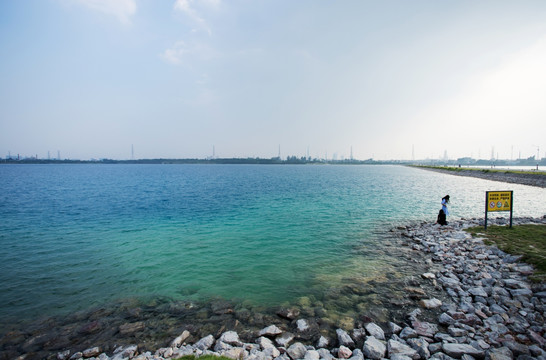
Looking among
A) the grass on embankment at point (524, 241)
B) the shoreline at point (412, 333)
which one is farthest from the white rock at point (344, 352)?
the grass on embankment at point (524, 241)

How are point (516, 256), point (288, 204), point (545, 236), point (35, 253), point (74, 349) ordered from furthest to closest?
point (288, 204) → point (35, 253) → point (545, 236) → point (516, 256) → point (74, 349)

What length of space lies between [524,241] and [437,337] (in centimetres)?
1178

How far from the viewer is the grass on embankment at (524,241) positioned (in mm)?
10508

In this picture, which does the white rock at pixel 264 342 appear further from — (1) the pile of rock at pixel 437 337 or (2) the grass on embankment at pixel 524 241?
(2) the grass on embankment at pixel 524 241

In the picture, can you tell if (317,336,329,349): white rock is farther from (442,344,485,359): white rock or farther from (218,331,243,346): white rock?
(442,344,485,359): white rock

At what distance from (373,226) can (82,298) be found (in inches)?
802

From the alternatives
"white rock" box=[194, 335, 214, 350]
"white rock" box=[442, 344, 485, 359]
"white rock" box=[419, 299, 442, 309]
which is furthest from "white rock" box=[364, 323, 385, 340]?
"white rock" box=[194, 335, 214, 350]

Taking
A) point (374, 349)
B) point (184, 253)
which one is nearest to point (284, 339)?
point (374, 349)

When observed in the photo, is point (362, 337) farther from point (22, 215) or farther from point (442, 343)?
point (22, 215)

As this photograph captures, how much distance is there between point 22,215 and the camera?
2716 cm

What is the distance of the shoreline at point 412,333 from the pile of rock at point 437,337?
2cm

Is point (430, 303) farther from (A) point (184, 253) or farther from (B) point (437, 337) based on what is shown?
(A) point (184, 253)

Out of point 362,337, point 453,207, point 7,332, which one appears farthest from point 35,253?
point 453,207

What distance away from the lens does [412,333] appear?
275 inches
